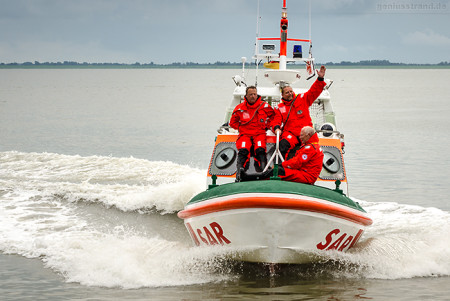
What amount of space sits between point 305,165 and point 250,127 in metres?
1.15

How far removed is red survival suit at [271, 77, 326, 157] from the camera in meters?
8.54

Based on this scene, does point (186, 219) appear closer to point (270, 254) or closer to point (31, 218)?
point (270, 254)

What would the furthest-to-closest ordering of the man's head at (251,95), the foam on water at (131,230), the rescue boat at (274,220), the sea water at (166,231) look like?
1. the man's head at (251,95)
2. the foam on water at (131,230)
3. the sea water at (166,231)
4. the rescue boat at (274,220)

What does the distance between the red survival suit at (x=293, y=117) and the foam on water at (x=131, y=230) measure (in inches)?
69.0

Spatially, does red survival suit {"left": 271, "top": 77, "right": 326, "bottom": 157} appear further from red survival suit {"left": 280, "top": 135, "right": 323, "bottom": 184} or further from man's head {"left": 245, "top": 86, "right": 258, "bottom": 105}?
red survival suit {"left": 280, "top": 135, "right": 323, "bottom": 184}

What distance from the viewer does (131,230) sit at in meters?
10.8

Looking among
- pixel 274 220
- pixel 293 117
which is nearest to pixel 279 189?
pixel 274 220

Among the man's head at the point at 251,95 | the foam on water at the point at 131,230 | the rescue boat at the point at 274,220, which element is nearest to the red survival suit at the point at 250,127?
the man's head at the point at 251,95

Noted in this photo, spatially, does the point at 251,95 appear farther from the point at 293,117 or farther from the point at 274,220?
the point at 274,220

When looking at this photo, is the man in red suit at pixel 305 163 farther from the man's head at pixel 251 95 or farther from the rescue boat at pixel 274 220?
→ the man's head at pixel 251 95

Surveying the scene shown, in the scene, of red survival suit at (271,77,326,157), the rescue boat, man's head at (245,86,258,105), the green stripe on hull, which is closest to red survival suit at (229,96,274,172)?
man's head at (245,86,258,105)

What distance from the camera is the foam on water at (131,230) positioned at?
793 centimetres

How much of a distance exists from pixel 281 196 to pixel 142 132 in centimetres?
2105

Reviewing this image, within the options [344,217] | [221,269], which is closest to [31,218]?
[221,269]
